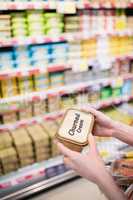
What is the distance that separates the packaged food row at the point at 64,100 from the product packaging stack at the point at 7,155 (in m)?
0.19

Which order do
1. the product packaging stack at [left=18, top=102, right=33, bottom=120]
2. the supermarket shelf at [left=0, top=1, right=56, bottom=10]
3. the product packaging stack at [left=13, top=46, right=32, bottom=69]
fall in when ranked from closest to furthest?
the supermarket shelf at [left=0, top=1, right=56, bottom=10] → the product packaging stack at [left=13, top=46, right=32, bottom=69] → the product packaging stack at [left=18, top=102, right=33, bottom=120]

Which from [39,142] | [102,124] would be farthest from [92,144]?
[39,142]

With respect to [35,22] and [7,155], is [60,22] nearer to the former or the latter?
[35,22]

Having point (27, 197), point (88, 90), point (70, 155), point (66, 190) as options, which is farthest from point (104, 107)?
point (70, 155)

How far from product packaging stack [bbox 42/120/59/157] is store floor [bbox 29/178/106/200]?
325mm

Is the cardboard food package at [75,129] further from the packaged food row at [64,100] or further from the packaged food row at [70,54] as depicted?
the packaged food row at [70,54]

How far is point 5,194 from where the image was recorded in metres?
1.99

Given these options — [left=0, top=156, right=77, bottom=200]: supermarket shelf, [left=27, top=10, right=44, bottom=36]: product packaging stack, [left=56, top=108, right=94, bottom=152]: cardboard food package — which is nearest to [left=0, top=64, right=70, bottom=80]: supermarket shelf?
[left=27, top=10, right=44, bottom=36]: product packaging stack

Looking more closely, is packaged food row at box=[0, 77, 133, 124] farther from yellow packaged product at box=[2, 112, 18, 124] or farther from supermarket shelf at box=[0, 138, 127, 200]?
supermarket shelf at box=[0, 138, 127, 200]

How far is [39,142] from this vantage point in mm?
2066

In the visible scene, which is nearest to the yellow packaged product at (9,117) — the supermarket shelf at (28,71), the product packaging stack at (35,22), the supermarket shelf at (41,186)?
the supermarket shelf at (28,71)

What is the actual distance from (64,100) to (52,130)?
1.19 ft

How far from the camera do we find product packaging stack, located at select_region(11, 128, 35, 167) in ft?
6.62

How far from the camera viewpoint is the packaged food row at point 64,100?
7.07ft
